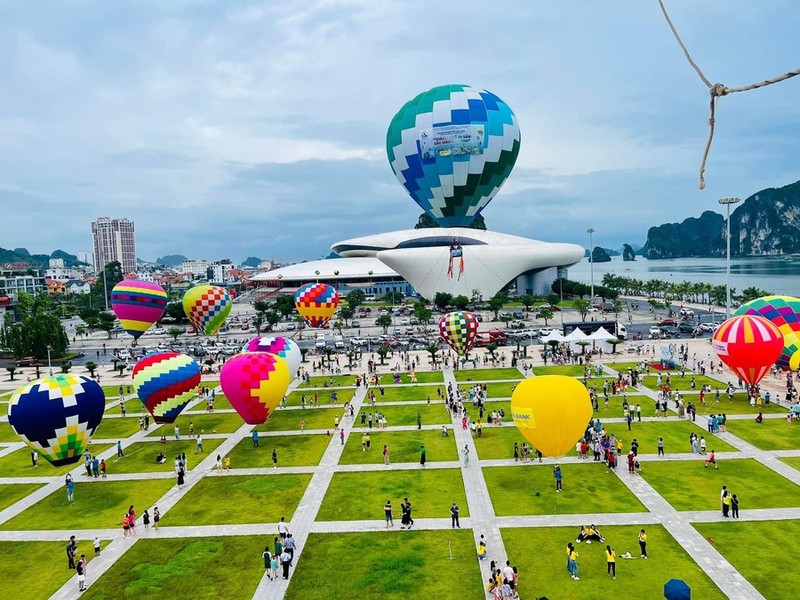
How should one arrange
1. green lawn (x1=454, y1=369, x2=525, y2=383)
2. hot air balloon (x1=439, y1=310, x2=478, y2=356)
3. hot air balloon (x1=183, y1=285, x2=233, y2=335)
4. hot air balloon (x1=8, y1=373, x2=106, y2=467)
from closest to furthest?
hot air balloon (x1=8, y1=373, x2=106, y2=467) → green lawn (x1=454, y1=369, x2=525, y2=383) → hot air balloon (x1=439, y1=310, x2=478, y2=356) → hot air balloon (x1=183, y1=285, x2=233, y2=335)

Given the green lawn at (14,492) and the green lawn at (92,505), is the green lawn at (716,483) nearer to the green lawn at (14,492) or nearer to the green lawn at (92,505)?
the green lawn at (92,505)

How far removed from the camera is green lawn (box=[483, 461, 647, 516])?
18.4 m

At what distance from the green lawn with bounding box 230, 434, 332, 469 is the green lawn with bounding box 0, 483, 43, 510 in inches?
280

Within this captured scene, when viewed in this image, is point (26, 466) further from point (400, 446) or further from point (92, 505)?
point (400, 446)

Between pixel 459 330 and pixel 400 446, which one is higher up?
pixel 459 330

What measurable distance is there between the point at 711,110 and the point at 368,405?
27505 mm

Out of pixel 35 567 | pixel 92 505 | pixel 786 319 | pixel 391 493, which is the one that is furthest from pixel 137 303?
pixel 786 319

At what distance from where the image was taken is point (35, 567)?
16.3 metres

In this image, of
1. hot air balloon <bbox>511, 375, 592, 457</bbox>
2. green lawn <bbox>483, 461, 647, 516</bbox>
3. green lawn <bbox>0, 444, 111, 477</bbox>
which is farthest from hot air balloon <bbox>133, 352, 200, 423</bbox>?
hot air balloon <bbox>511, 375, 592, 457</bbox>

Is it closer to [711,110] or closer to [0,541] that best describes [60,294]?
[0,541]

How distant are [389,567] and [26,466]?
17565 millimetres

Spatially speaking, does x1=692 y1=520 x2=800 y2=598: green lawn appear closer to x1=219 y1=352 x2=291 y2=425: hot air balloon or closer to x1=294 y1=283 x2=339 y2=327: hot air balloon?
x1=219 y1=352 x2=291 y2=425: hot air balloon

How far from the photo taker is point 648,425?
2669 cm

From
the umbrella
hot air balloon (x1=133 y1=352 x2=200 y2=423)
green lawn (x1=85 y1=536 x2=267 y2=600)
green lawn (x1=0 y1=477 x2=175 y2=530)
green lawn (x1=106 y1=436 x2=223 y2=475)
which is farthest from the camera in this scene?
hot air balloon (x1=133 y1=352 x2=200 y2=423)
